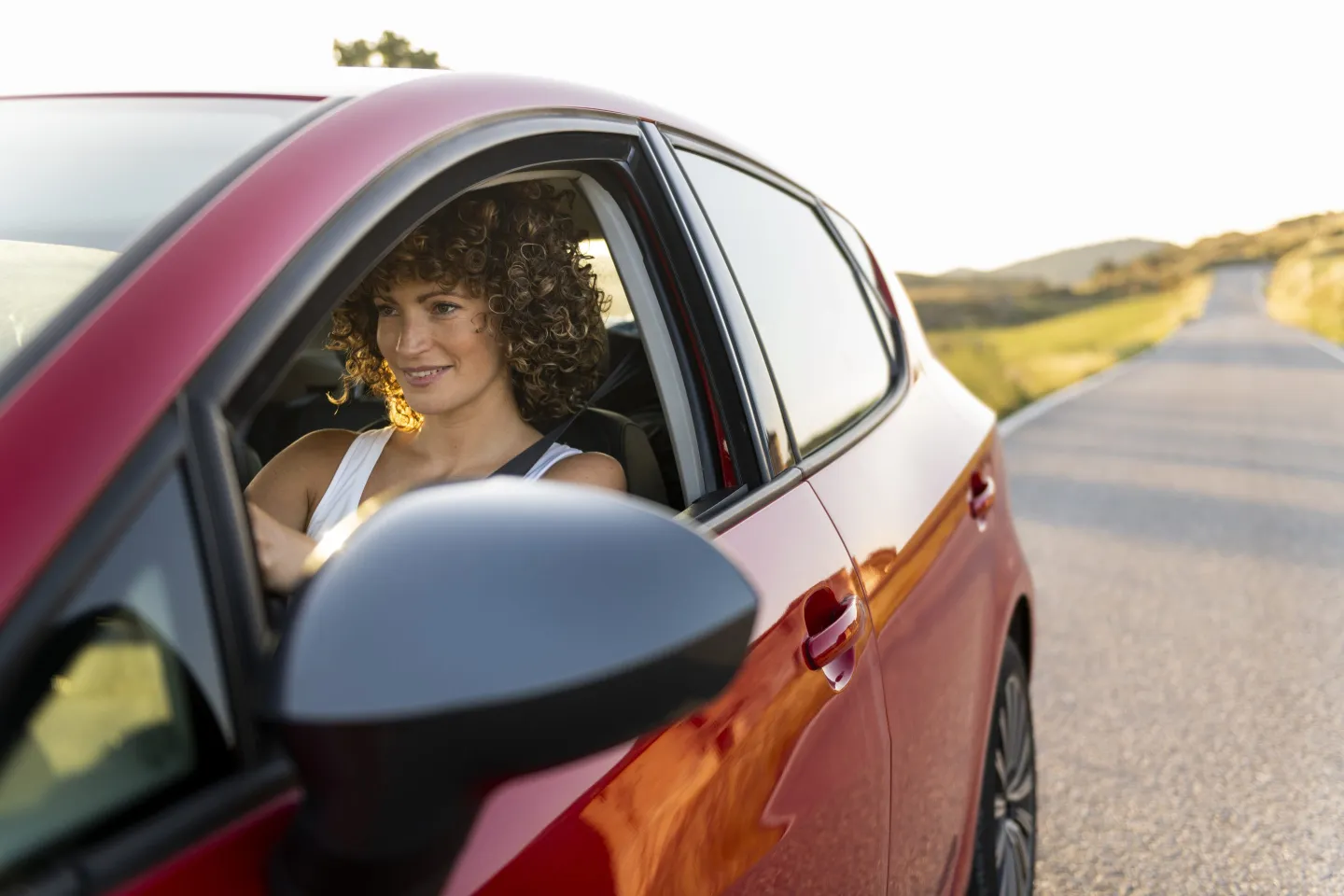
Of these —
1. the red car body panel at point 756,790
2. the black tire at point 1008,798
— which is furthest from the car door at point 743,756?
the black tire at point 1008,798

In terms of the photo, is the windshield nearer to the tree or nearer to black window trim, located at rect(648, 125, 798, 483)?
black window trim, located at rect(648, 125, 798, 483)

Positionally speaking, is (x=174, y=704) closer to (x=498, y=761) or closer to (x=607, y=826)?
(x=498, y=761)

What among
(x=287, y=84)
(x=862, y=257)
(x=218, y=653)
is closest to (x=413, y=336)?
(x=287, y=84)

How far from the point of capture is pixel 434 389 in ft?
6.88

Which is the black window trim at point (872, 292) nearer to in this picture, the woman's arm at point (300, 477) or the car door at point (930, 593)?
the car door at point (930, 593)

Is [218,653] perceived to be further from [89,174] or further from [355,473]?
[355,473]

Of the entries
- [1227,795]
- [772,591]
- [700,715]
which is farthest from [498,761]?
[1227,795]

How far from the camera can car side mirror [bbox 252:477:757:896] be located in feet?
2.46

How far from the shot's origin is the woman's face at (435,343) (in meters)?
2.04

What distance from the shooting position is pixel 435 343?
2.08 meters

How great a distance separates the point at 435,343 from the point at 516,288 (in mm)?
158

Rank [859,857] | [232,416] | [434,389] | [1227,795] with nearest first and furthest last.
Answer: [232,416] → [859,857] → [434,389] → [1227,795]

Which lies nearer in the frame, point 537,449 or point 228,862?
point 228,862

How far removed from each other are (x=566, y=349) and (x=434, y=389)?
23 cm
